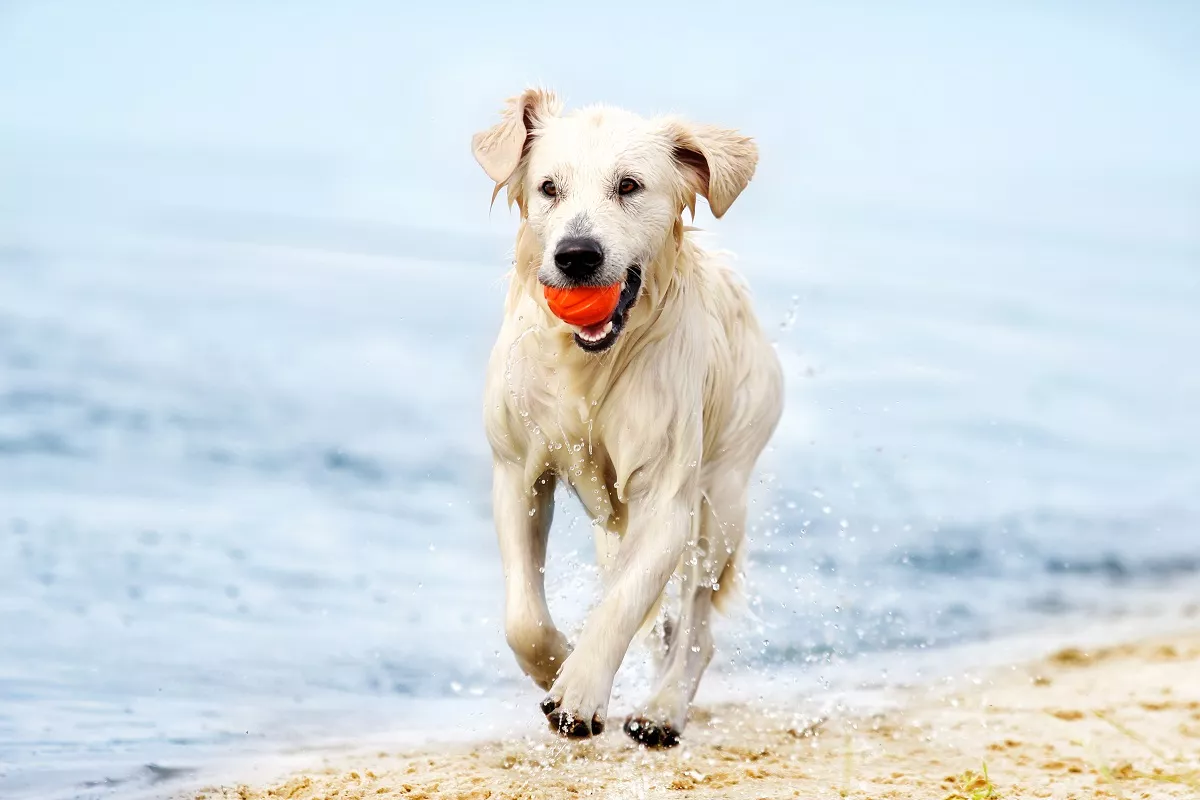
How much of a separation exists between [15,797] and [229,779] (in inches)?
36.4

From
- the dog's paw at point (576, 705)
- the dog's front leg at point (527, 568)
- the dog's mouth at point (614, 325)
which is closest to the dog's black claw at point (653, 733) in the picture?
the dog's front leg at point (527, 568)

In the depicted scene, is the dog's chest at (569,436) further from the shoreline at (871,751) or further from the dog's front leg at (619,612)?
the shoreline at (871,751)

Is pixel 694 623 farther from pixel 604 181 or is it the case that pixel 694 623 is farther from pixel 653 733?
pixel 604 181

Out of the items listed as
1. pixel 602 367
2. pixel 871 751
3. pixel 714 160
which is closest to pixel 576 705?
pixel 602 367

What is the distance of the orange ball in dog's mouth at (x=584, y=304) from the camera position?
5637mm

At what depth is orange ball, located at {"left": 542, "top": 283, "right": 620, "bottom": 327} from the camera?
5637 mm

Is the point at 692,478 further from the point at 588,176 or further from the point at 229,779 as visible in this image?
the point at 229,779

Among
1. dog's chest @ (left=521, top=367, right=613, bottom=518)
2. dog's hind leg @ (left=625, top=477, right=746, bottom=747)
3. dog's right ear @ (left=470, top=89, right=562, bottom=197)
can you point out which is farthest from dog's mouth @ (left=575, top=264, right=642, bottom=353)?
dog's hind leg @ (left=625, top=477, right=746, bottom=747)

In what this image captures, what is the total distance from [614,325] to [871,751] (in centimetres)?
298

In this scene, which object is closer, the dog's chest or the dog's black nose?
the dog's black nose

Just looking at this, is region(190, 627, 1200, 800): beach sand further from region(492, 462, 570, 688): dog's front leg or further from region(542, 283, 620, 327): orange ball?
region(542, 283, 620, 327): orange ball

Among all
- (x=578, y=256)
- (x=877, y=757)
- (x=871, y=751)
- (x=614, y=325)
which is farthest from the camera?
(x=871, y=751)

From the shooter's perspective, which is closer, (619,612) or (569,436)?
(619,612)

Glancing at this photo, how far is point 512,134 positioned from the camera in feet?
19.2
